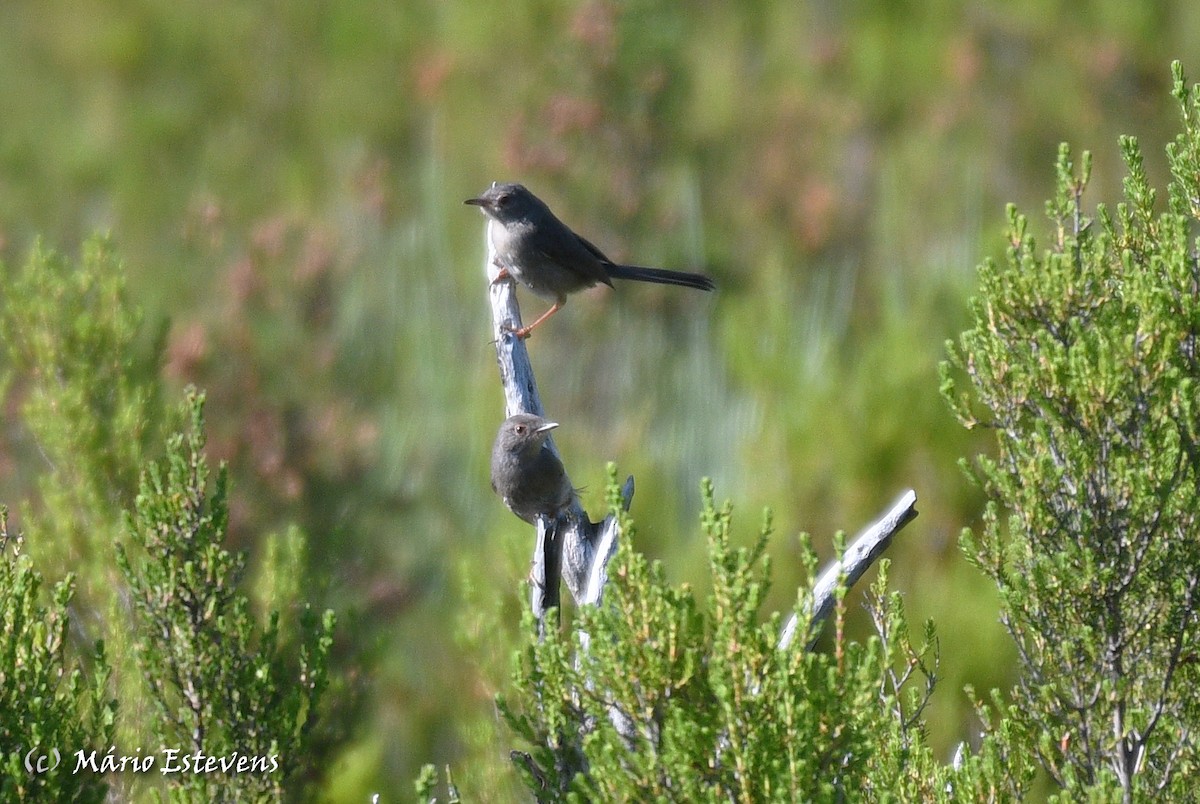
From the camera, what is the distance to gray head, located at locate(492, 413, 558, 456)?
13.4 ft

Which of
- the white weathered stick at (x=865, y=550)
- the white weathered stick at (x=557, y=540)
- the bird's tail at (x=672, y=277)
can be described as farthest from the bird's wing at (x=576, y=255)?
the white weathered stick at (x=865, y=550)

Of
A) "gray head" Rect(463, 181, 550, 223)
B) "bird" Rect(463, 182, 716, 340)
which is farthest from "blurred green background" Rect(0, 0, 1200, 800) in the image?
"gray head" Rect(463, 181, 550, 223)

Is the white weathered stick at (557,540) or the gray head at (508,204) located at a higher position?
the gray head at (508,204)

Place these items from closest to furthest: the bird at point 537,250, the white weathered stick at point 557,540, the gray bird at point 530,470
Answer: the white weathered stick at point 557,540 < the gray bird at point 530,470 < the bird at point 537,250

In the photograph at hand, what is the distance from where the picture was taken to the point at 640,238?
1148cm

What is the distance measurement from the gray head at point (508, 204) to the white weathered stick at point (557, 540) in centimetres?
141

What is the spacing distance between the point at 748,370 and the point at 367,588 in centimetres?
269

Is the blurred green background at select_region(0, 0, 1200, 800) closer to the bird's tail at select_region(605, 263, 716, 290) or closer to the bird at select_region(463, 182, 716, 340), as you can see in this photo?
the bird at select_region(463, 182, 716, 340)

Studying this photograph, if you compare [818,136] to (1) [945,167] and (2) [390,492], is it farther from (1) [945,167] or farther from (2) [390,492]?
(2) [390,492]

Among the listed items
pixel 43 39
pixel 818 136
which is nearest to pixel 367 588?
pixel 818 136

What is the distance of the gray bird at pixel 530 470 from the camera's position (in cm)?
406

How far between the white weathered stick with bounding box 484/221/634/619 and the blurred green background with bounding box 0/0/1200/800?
47.8 inches

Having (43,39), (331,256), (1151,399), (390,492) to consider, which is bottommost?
(1151,399)

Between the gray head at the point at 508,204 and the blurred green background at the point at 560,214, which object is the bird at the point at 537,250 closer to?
the gray head at the point at 508,204
